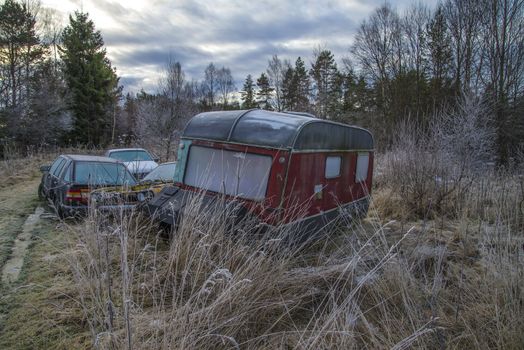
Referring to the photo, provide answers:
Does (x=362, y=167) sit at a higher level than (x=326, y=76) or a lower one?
lower

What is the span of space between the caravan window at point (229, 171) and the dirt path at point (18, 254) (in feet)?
9.01

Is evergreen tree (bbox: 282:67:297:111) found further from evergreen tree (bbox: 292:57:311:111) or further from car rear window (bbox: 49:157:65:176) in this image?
car rear window (bbox: 49:157:65:176)

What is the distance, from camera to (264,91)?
49.2 metres

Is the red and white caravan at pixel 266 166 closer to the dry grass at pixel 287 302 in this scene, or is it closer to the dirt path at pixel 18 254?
the dry grass at pixel 287 302

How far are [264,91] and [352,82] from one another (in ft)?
A: 54.3

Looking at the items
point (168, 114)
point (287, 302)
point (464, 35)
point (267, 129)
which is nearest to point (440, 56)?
point (464, 35)

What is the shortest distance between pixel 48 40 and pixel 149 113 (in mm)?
16712

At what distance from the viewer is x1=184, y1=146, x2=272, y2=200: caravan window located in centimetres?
512

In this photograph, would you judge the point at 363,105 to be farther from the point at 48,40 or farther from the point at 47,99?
the point at 48,40

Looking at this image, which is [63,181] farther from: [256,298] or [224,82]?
[224,82]

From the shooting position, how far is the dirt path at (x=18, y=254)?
4.40 m

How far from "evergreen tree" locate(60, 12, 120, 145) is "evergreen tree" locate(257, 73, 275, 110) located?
74.8 ft

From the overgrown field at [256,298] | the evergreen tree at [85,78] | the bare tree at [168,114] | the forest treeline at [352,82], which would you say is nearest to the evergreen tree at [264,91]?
the forest treeline at [352,82]

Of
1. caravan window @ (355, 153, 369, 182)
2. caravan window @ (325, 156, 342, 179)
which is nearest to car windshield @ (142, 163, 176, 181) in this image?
caravan window @ (325, 156, 342, 179)
